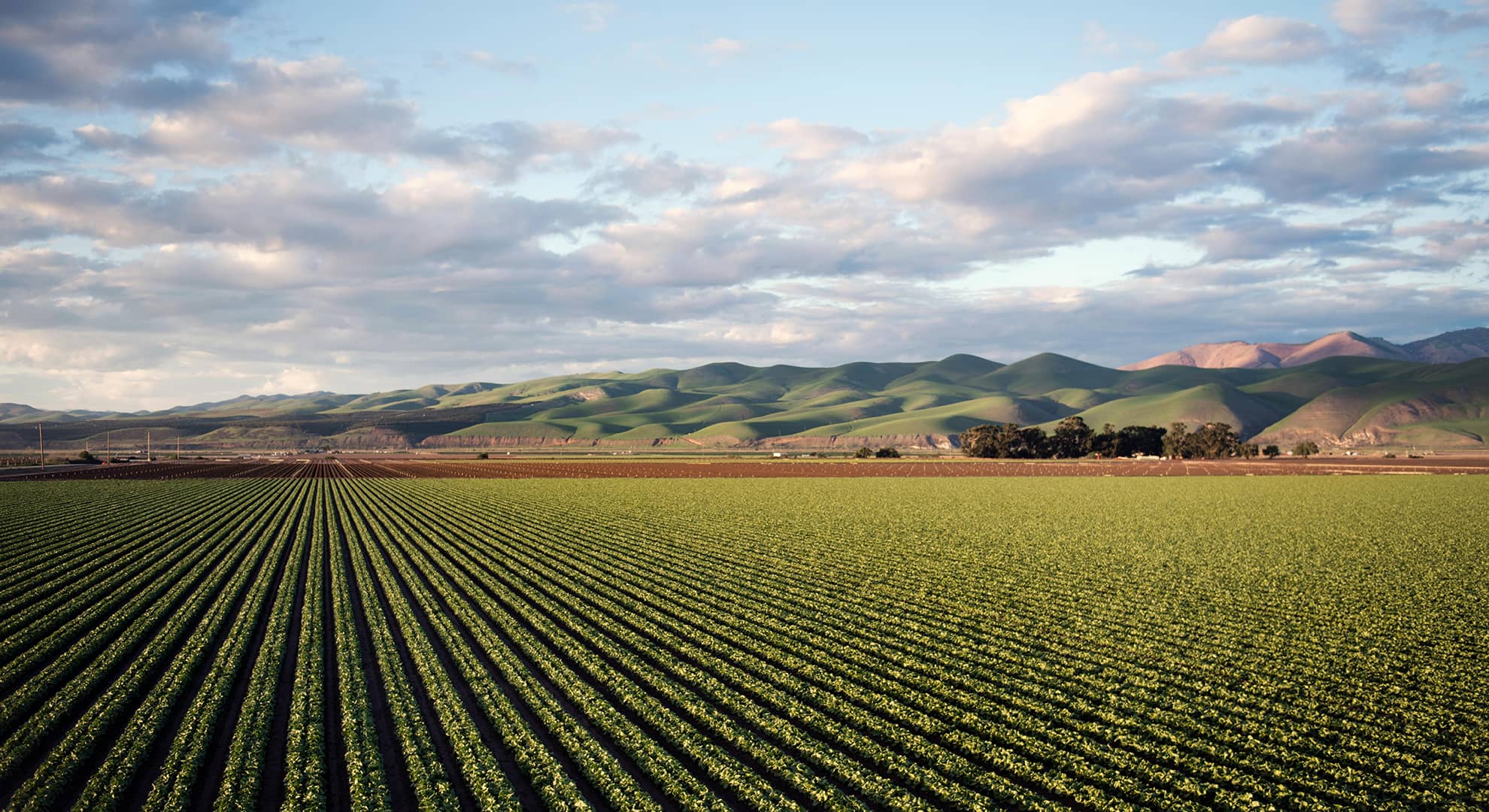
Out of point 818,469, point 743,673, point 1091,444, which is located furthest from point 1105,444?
point 743,673

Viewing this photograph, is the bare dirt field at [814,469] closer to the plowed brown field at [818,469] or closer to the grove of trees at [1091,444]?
the plowed brown field at [818,469]

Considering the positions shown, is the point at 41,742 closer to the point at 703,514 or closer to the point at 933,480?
the point at 703,514

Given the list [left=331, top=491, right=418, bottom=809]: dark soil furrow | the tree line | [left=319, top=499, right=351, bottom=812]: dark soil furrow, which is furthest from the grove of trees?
[left=331, top=491, right=418, bottom=809]: dark soil furrow

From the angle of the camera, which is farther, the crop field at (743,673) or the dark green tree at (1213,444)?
the dark green tree at (1213,444)

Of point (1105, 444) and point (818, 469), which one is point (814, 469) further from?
point (1105, 444)

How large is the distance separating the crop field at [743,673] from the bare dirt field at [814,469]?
72103mm

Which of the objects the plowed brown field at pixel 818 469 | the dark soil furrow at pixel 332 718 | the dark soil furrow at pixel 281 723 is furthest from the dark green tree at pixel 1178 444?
the dark soil furrow at pixel 281 723

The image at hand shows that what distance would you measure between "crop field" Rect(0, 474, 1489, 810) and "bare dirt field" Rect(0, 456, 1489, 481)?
237 ft

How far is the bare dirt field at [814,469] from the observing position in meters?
112

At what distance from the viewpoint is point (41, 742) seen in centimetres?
1612

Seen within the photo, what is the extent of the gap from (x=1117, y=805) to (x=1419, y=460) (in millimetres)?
168698

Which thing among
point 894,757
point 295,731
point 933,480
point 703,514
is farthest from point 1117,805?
point 933,480

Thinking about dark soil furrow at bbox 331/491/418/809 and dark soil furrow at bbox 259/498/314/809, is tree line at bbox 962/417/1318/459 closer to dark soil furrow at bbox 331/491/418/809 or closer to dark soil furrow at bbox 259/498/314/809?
dark soil furrow at bbox 331/491/418/809

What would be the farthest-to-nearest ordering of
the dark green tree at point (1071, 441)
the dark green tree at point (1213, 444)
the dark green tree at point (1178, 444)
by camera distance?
the dark green tree at point (1178, 444) → the dark green tree at point (1071, 441) → the dark green tree at point (1213, 444)
